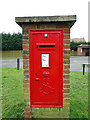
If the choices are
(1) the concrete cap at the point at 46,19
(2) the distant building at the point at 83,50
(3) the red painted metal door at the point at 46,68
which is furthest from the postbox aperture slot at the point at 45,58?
(2) the distant building at the point at 83,50

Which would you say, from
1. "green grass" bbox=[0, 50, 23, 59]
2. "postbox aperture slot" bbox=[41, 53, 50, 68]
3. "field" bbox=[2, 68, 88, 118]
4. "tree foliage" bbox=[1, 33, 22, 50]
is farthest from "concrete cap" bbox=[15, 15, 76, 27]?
"tree foliage" bbox=[1, 33, 22, 50]

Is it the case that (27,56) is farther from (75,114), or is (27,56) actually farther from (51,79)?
(75,114)

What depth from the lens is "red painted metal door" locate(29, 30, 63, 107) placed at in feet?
8.68

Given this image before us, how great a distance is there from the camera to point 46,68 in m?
2.70

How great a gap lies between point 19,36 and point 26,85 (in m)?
30.3

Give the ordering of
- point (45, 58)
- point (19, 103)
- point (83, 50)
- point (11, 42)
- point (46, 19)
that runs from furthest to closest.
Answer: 1. point (83, 50)
2. point (11, 42)
3. point (19, 103)
4. point (45, 58)
5. point (46, 19)

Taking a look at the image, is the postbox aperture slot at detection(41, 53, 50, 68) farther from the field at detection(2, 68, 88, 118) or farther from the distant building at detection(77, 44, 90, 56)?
the distant building at detection(77, 44, 90, 56)

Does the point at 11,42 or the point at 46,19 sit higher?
the point at 11,42

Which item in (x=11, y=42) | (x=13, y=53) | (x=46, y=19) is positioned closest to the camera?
(x=46, y=19)

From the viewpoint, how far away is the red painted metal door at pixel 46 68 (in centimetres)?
264

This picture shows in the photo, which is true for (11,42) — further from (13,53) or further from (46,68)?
(46,68)

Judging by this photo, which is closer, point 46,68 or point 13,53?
point 46,68

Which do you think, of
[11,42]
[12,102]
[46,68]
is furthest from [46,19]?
[11,42]

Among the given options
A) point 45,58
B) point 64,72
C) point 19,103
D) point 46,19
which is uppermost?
point 46,19
